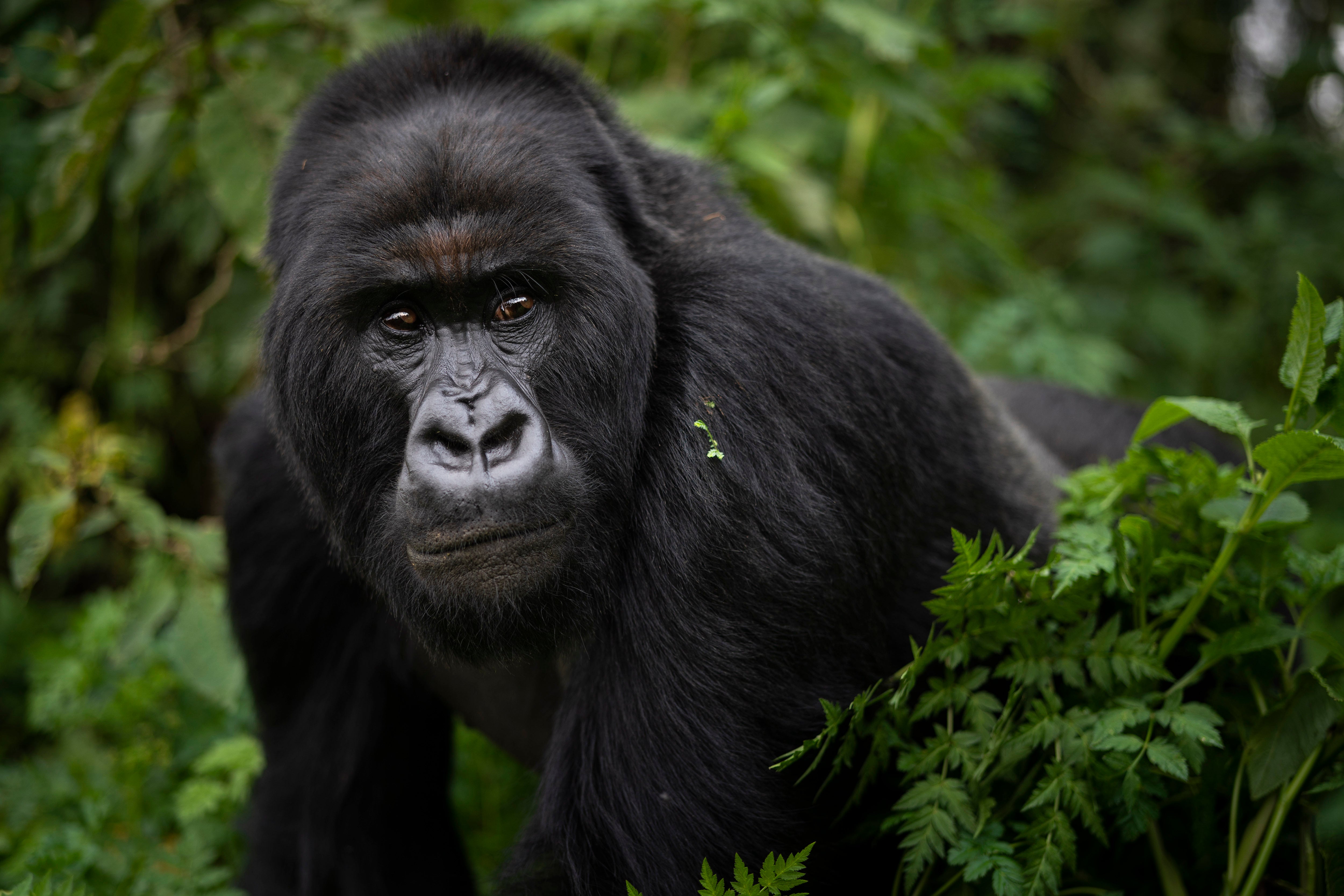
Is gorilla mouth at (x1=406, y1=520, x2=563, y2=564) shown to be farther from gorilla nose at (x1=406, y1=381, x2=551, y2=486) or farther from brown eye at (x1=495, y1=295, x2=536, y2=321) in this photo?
brown eye at (x1=495, y1=295, x2=536, y2=321)

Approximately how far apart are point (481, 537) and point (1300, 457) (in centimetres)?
159

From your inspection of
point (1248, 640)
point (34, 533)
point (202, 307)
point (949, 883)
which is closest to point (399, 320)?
point (949, 883)

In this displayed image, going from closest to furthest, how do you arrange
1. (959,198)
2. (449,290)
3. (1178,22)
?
(449,290) < (959,198) < (1178,22)

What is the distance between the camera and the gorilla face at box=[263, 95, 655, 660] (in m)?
2.21

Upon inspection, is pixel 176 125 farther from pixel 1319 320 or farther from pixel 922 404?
pixel 1319 320

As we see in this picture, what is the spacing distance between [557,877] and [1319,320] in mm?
1952

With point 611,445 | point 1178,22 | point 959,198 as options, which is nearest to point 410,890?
point 611,445

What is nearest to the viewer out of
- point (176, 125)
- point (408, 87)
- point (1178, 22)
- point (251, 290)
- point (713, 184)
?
point (408, 87)

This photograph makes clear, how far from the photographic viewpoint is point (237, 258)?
469 cm

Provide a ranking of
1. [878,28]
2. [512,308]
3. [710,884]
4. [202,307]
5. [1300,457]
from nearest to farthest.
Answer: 1. [710,884]
2. [1300,457]
3. [512,308]
4. [878,28]
5. [202,307]

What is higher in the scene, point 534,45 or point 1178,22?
point 534,45

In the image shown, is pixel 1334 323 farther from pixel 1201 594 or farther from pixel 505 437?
pixel 505 437

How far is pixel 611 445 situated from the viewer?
235 centimetres

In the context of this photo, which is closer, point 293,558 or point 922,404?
point 922,404
